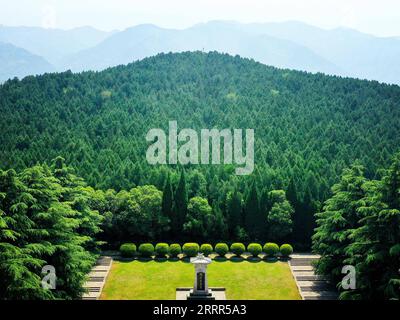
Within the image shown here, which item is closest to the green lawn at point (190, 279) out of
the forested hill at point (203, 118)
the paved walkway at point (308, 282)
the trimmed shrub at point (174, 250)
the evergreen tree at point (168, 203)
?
the paved walkway at point (308, 282)

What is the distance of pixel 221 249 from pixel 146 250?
6392mm

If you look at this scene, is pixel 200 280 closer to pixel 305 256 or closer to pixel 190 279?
pixel 190 279

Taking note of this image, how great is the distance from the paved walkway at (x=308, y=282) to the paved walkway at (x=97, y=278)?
45.9 ft

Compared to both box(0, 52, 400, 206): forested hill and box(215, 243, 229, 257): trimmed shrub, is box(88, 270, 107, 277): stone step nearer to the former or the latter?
box(215, 243, 229, 257): trimmed shrub

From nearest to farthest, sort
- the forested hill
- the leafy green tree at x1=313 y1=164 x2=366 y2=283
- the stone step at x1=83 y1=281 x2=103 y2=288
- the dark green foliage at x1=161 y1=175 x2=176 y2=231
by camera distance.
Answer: the leafy green tree at x1=313 y1=164 x2=366 y2=283
the stone step at x1=83 y1=281 x2=103 y2=288
the dark green foliage at x1=161 y1=175 x2=176 y2=231
the forested hill

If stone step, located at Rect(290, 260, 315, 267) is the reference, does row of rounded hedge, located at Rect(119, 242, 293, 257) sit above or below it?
above

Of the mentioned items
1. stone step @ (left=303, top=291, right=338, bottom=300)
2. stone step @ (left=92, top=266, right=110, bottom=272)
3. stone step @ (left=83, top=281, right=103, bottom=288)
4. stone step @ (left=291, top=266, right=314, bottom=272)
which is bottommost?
stone step @ (left=291, top=266, right=314, bottom=272)

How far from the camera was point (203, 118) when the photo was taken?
101 metres

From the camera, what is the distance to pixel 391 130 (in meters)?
85.0

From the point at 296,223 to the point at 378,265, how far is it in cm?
2274

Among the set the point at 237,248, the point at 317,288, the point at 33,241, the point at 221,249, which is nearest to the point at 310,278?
the point at 317,288

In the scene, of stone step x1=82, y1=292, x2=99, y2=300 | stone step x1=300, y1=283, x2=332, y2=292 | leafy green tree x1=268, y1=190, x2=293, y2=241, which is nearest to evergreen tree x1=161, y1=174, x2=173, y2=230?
leafy green tree x1=268, y1=190, x2=293, y2=241

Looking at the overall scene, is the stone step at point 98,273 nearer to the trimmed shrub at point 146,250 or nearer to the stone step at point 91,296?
the stone step at point 91,296

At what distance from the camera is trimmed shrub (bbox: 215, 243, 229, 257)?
46469 mm
